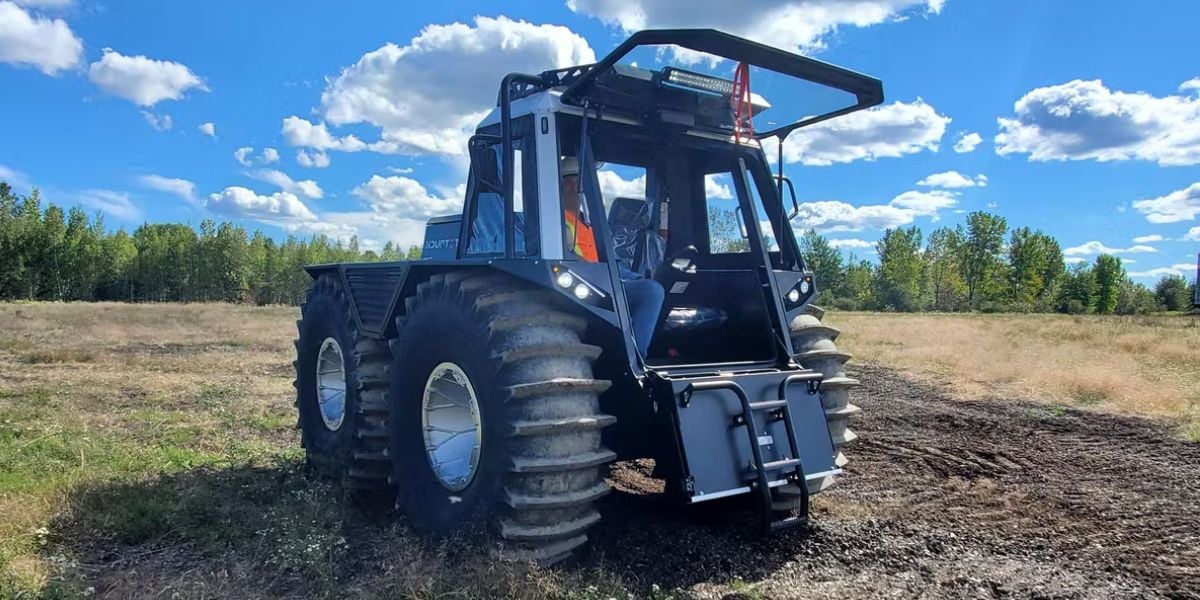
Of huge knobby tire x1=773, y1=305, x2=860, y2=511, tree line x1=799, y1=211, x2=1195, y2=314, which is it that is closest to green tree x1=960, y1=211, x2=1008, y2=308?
tree line x1=799, y1=211, x2=1195, y2=314

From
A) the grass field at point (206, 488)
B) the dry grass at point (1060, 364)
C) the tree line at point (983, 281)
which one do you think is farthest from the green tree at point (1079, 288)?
the grass field at point (206, 488)

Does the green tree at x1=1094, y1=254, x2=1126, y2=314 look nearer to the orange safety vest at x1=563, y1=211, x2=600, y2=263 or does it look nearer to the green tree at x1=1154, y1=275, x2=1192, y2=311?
the green tree at x1=1154, y1=275, x2=1192, y2=311

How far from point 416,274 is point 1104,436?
7790mm

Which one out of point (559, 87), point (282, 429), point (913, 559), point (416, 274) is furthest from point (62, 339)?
point (913, 559)

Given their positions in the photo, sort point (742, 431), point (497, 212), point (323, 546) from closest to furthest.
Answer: point (742, 431), point (323, 546), point (497, 212)

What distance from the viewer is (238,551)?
465cm

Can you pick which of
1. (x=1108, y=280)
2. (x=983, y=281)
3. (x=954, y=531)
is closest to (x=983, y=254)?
(x=983, y=281)

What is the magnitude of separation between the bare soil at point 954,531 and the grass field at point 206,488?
54cm

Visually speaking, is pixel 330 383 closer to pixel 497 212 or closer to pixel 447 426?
pixel 447 426

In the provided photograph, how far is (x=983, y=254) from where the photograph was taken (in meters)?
66.7

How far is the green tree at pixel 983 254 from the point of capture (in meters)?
66.4

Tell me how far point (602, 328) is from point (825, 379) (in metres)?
1.65

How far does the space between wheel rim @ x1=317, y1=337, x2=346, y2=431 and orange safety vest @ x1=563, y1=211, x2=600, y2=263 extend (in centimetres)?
302

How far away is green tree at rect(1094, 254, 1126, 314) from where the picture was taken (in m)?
74.4
